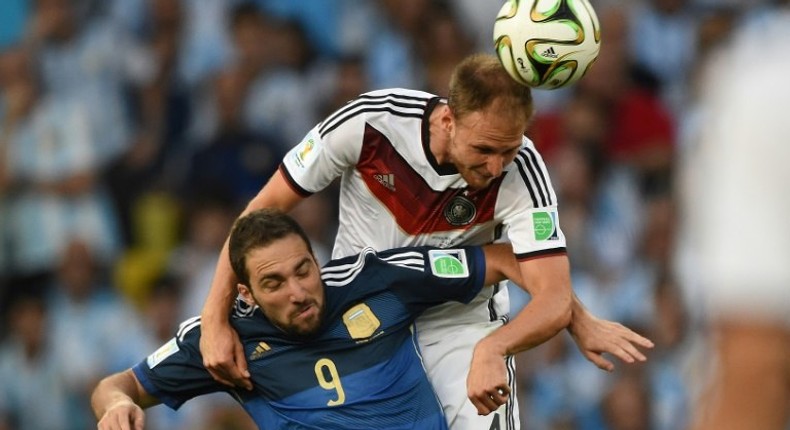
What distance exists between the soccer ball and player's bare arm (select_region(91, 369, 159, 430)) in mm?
1832

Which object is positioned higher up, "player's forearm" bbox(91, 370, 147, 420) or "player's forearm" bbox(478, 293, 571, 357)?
"player's forearm" bbox(478, 293, 571, 357)

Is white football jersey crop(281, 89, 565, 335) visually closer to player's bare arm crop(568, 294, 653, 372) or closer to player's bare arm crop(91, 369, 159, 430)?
player's bare arm crop(568, 294, 653, 372)

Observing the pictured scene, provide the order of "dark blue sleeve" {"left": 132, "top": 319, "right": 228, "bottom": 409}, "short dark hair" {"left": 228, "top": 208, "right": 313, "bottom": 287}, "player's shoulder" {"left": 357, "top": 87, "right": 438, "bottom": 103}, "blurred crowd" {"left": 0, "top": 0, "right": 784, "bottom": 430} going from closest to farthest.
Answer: "short dark hair" {"left": 228, "top": 208, "right": 313, "bottom": 287}, "dark blue sleeve" {"left": 132, "top": 319, "right": 228, "bottom": 409}, "player's shoulder" {"left": 357, "top": 87, "right": 438, "bottom": 103}, "blurred crowd" {"left": 0, "top": 0, "right": 784, "bottom": 430}

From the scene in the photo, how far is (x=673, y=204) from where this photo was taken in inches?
374

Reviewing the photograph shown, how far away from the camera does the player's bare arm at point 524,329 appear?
496 centimetres

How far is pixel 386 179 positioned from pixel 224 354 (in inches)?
37.6

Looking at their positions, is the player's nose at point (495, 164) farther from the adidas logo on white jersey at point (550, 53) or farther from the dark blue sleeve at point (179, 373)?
the dark blue sleeve at point (179, 373)

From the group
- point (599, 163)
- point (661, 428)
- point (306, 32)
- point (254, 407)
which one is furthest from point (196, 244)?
point (254, 407)

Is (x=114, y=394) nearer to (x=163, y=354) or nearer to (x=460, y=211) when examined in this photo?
(x=163, y=354)

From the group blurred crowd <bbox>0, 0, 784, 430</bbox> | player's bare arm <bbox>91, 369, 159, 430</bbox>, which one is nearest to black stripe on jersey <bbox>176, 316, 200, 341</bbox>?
player's bare arm <bbox>91, 369, 159, 430</bbox>

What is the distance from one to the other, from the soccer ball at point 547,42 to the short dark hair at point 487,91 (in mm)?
37

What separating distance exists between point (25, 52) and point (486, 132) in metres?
7.20

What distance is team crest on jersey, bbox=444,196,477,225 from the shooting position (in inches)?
221

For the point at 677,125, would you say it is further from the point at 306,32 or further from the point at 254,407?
the point at 254,407
